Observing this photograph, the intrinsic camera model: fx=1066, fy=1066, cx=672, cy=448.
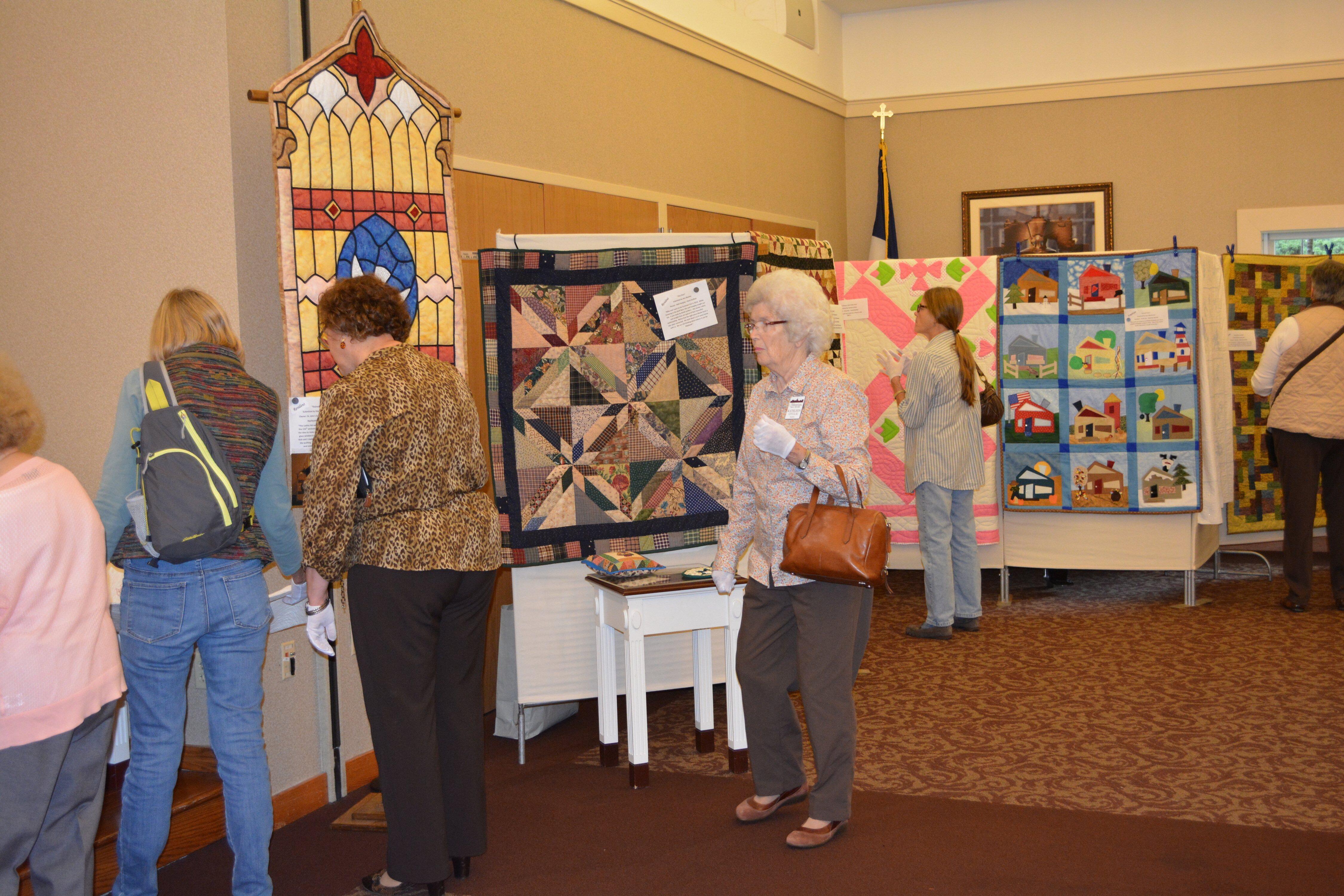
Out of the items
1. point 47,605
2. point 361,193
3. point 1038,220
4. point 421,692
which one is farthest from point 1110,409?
point 47,605

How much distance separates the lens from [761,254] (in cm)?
414

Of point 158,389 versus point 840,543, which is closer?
point 158,389

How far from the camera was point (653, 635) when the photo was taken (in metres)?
3.50

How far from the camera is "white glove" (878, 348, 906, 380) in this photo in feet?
18.9

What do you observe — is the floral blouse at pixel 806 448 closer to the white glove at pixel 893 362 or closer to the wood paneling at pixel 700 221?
the white glove at pixel 893 362

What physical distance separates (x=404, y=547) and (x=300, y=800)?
1354 mm

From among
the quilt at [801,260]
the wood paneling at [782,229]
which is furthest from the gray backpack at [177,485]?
the wood paneling at [782,229]

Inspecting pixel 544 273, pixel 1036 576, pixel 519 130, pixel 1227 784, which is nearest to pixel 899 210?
pixel 1036 576

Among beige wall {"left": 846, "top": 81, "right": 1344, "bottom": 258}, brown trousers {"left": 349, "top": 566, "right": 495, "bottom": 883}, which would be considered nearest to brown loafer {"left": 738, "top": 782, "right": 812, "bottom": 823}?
brown trousers {"left": 349, "top": 566, "right": 495, "bottom": 883}

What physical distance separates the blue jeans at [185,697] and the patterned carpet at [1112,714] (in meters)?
1.50

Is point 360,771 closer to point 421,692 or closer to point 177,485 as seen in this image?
point 421,692

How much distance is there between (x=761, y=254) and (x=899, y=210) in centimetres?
507

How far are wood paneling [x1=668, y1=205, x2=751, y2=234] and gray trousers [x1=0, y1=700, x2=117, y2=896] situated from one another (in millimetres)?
4510

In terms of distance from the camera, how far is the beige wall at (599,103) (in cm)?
446
